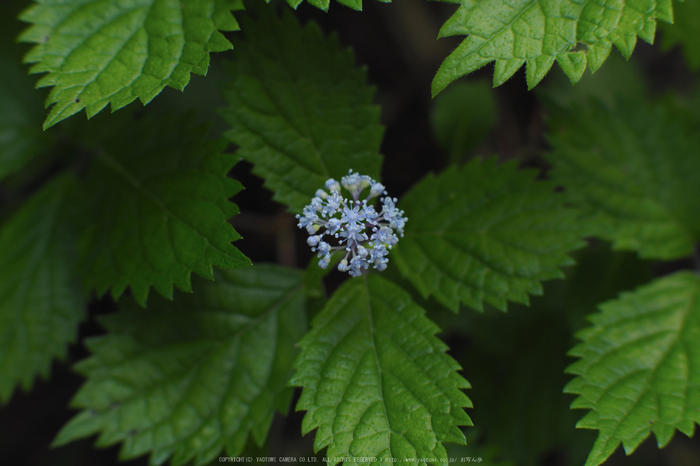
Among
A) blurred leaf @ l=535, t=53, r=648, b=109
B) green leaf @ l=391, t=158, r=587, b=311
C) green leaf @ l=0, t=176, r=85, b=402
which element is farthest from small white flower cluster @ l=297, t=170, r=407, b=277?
blurred leaf @ l=535, t=53, r=648, b=109

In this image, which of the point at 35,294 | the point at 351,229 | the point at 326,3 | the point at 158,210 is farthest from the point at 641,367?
the point at 35,294

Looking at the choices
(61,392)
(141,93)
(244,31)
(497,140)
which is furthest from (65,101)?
(497,140)

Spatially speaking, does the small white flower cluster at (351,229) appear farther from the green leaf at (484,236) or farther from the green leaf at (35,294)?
the green leaf at (35,294)

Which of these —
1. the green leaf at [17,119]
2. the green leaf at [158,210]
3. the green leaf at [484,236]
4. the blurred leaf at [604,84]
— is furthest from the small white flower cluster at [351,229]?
the blurred leaf at [604,84]

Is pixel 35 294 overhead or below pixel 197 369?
overhead

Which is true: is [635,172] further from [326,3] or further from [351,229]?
[326,3]

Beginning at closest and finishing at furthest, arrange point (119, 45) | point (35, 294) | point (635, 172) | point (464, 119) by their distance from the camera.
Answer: point (119, 45) → point (35, 294) → point (635, 172) → point (464, 119)
